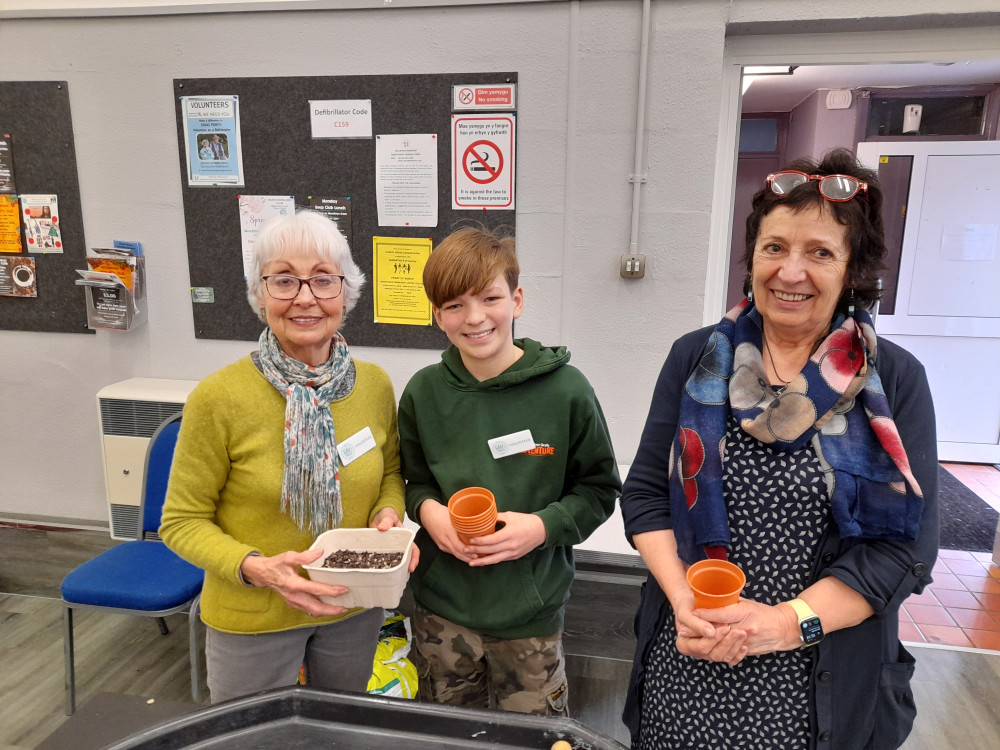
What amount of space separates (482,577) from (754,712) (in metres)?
0.53

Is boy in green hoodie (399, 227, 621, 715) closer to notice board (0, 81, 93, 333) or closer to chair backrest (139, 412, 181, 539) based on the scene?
chair backrest (139, 412, 181, 539)

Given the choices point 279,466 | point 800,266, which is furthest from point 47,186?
point 800,266

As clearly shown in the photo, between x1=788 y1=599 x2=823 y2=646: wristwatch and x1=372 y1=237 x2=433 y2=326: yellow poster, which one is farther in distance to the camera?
x1=372 y1=237 x2=433 y2=326: yellow poster

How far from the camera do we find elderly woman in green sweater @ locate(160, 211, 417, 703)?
3.82 feet

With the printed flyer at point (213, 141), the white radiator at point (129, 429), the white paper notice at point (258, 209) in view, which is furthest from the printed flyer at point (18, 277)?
the white paper notice at point (258, 209)

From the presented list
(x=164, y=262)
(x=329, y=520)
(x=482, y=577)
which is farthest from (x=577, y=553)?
(x=164, y=262)

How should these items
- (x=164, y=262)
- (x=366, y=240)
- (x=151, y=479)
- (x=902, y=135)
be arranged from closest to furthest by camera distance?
(x=151, y=479) < (x=366, y=240) < (x=164, y=262) < (x=902, y=135)

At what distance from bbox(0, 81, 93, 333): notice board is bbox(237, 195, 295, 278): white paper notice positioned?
725 mm

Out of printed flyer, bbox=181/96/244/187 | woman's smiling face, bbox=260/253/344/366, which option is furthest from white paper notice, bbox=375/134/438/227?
woman's smiling face, bbox=260/253/344/366

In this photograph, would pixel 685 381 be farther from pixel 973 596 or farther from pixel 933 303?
pixel 933 303

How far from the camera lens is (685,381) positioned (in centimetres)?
111

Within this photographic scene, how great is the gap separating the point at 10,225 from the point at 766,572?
311 centimetres

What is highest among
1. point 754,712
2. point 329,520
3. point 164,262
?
point 164,262

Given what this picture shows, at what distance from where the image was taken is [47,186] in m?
2.57
